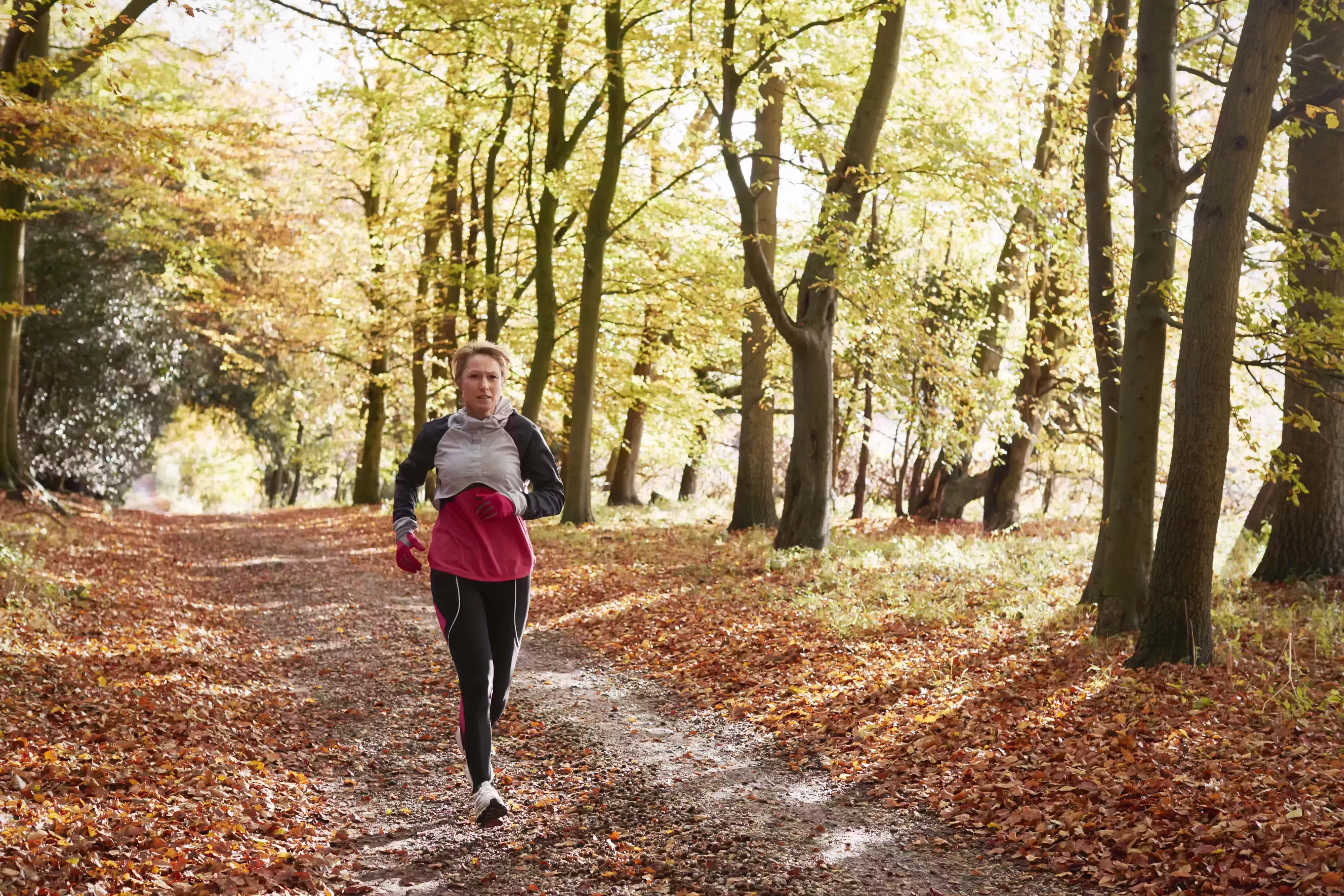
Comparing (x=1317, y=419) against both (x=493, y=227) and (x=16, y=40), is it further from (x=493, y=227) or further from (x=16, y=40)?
(x=16, y=40)

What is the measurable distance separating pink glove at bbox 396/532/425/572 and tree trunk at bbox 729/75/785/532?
1163cm

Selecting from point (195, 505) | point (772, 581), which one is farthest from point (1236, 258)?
point (195, 505)

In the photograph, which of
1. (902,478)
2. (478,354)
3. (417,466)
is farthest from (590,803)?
(902,478)

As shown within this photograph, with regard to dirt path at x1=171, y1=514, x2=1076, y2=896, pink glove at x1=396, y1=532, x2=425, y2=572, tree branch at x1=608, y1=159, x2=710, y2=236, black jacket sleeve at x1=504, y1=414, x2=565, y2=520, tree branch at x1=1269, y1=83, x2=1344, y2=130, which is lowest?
dirt path at x1=171, y1=514, x2=1076, y2=896

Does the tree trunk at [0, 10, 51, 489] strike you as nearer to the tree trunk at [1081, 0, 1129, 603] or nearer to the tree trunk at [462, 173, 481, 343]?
the tree trunk at [462, 173, 481, 343]

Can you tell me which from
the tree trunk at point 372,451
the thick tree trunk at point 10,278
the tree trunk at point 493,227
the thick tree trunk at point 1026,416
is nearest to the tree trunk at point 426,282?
the tree trunk at point 372,451

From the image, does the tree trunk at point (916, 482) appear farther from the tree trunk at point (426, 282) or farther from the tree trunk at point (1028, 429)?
the tree trunk at point (426, 282)

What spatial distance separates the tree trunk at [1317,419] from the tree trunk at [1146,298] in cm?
218

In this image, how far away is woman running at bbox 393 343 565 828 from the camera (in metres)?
4.92

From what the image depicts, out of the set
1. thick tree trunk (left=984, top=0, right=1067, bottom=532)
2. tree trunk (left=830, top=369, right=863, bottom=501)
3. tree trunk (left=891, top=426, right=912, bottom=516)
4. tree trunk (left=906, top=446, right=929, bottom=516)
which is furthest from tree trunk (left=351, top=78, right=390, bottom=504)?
thick tree trunk (left=984, top=0, right=1067, bottom=532)

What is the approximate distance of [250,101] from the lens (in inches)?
963

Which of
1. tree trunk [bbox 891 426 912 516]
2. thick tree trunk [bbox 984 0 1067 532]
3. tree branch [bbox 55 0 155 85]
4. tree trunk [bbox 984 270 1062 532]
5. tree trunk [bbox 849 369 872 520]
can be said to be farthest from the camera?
tree trunk [bbox 891 426 912 516]

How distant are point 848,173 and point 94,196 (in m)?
17.4

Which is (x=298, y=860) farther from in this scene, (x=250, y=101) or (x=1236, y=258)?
(x=250, y=101)
